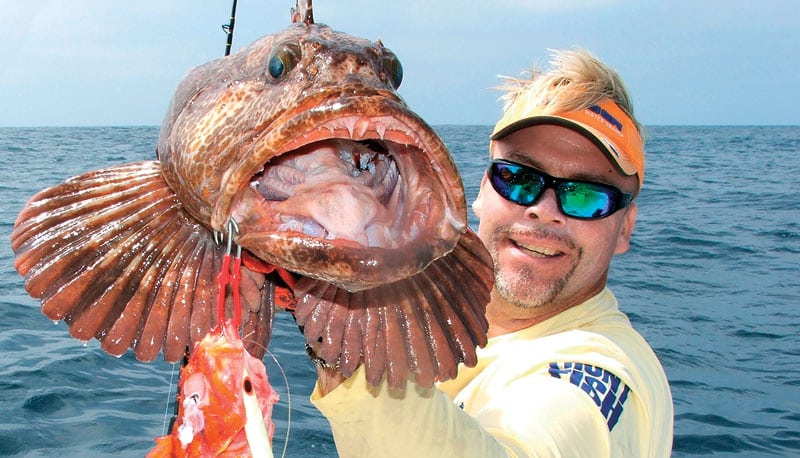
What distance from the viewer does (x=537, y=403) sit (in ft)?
8.64

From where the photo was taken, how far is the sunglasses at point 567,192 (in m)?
3.83

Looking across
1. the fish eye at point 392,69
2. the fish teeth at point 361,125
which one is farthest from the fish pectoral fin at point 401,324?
the fish teeth at point 361,125

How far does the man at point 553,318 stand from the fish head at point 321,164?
630 mm

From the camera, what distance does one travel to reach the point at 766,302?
10312 millimetres

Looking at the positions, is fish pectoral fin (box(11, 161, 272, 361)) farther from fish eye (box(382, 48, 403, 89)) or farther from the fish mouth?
fish eye (box(382, 48, 403, 89))

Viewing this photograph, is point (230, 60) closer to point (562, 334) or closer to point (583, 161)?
point (562, 334)

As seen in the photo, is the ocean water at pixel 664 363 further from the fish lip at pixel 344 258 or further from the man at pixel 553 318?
the fish lip at pixel 344 258

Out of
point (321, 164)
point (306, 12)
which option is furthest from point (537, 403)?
point (306, 12)

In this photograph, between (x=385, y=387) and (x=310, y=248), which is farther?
(x=385, y=387)

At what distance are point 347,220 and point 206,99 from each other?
66 centimetres

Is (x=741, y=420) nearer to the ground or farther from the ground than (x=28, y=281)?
nearer to the ground

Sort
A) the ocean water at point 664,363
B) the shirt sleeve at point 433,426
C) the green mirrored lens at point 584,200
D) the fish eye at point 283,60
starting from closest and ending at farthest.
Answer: the fish eye at point 283,60, the shirt sleeve at point 433,426, the green mirrored lens at point 584,200, the ocean water at point 664,363

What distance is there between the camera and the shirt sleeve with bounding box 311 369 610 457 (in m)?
2.16

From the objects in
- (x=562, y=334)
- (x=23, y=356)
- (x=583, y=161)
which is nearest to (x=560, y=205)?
(x=583, y=161)
